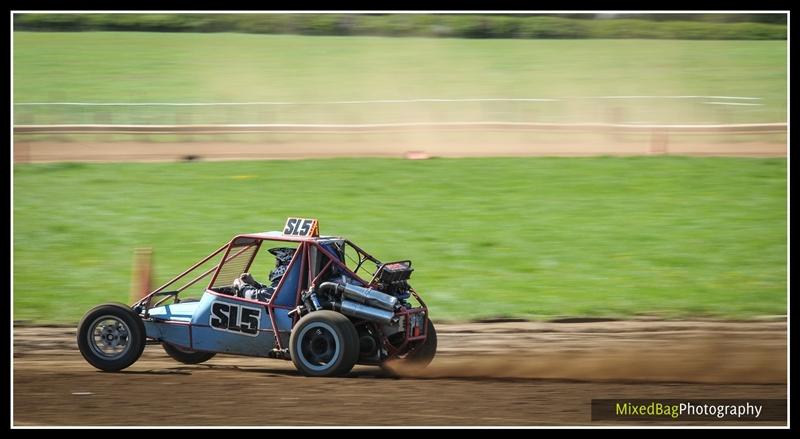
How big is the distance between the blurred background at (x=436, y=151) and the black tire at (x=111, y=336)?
3.28 meters

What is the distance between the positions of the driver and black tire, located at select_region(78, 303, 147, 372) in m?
1.06

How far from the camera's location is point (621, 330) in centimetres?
1309

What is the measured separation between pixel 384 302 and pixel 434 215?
391 inches

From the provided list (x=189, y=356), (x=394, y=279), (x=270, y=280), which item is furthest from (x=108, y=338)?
(x=394, y=279)

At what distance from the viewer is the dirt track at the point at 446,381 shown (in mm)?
8906

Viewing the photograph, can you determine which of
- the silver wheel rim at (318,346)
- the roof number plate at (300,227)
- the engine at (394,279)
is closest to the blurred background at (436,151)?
the engine at (394,279)

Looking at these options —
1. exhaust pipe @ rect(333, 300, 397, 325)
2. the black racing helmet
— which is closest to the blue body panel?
the black racing helmet

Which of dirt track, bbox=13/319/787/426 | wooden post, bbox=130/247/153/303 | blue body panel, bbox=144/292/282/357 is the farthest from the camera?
wooden post, bbox=130/247/153/303

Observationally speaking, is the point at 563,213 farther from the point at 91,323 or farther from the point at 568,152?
the point at 91,323

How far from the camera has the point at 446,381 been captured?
406 inches

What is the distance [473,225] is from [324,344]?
947 cm

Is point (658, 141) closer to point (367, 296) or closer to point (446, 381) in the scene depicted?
point (446, 381)

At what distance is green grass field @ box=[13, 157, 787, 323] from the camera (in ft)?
49.0

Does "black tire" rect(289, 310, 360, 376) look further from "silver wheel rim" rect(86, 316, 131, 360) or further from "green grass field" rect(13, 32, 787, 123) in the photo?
"green grass field" rect(13, 32, 787, 123)
